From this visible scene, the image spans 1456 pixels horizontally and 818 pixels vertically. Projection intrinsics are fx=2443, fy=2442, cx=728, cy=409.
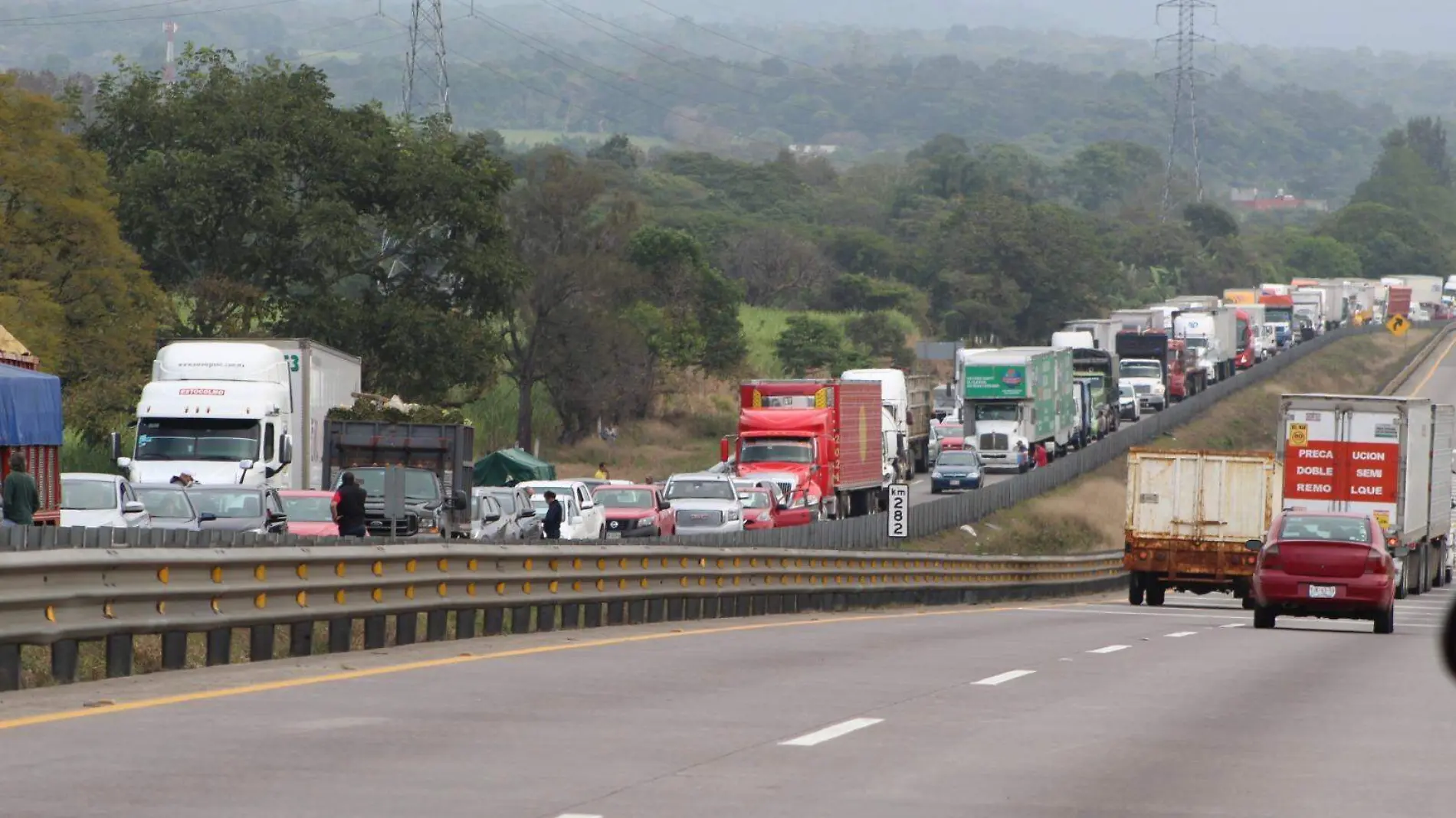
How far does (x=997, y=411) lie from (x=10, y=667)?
65748 mm

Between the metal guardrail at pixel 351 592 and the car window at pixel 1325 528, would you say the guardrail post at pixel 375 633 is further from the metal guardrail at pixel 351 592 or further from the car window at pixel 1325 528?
the car window at pixel 1325 528

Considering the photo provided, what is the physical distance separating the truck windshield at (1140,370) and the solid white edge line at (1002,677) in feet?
273

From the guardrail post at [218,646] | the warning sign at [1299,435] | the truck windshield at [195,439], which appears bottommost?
the guardrail post at [218,646]

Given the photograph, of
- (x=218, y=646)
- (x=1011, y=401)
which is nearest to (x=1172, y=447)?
(x=1011, y=401)

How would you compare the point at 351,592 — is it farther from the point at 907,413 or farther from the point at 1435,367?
the point at 1435,367

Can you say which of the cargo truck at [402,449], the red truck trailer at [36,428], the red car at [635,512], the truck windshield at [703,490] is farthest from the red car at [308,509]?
the truck windshield at [703,490]

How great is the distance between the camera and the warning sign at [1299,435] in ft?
141

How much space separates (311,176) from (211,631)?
5182 centimetres

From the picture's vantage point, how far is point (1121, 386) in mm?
97312

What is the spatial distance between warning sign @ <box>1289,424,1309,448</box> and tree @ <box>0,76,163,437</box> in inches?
990

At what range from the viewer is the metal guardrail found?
13.9 metres

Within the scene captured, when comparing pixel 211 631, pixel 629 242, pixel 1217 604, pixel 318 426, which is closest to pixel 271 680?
pixel 211 631

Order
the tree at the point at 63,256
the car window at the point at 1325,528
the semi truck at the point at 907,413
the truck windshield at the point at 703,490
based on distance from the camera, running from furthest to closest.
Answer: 1. the semi truck at the point at 907,413
2. the tree at the point at 63,256
3. the truck windshield at the point at 703,490
4. the car window at the point at 1325,528

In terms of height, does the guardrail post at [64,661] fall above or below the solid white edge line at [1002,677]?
above
